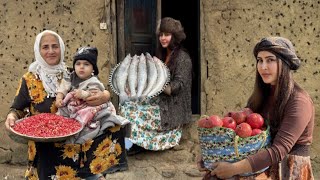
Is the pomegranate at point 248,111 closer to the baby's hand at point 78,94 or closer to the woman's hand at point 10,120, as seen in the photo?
the baby's hand at point 78,94

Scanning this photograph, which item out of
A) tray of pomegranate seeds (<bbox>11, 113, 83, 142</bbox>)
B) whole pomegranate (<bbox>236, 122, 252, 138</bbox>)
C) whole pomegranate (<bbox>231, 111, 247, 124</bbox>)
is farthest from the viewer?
tray of pomegranate seeds (<bbox>11, 113, 83, 142</bbox>)

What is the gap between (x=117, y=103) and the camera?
546 centimetres

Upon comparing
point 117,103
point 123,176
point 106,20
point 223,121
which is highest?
point 106,20

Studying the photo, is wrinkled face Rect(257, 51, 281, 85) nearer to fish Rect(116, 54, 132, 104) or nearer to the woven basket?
the woven basket

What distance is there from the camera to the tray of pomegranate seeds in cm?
300

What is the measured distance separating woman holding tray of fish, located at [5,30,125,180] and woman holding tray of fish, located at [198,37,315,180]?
1095 millimetres

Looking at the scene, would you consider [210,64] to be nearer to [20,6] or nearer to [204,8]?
[204,8]

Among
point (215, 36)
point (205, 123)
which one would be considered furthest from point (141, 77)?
point (205, 123)

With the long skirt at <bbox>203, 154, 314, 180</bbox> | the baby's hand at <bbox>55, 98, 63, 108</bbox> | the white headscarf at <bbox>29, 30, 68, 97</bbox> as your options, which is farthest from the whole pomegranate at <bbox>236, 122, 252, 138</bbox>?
the white headscarf at <bbox>29, 30, 68, 97</bbox>

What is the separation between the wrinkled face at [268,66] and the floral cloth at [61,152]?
1370mm

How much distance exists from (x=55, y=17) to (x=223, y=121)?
3451 mm

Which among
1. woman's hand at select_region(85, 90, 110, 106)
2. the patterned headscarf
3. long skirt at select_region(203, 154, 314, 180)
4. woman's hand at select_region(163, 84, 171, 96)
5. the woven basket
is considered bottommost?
long skirt at select_region(203, 154, 314, 180)

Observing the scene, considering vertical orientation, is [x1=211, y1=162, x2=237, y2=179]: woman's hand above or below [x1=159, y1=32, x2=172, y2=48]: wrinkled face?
below

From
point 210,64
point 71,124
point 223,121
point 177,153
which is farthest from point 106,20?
point 223,121
